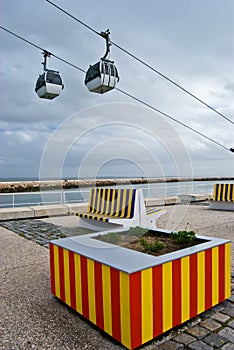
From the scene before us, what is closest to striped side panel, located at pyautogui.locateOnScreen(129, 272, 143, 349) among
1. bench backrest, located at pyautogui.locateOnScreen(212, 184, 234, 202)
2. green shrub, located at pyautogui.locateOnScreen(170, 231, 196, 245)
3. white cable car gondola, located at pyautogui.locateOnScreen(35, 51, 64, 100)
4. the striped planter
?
the striped planter

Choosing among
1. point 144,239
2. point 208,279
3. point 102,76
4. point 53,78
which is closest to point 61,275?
point 144,239

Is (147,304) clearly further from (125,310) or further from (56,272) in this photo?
(56,272)

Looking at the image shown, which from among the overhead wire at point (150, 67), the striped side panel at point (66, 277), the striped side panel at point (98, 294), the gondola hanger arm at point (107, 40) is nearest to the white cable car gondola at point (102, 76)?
the gondola hanger arm at point (107, 40)

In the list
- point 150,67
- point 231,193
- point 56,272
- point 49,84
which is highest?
point 150,67

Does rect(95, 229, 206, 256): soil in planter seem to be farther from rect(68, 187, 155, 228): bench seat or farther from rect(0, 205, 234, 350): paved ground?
rect(68, 187, 155, 228): bench seat

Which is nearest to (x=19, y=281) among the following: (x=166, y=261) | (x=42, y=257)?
(x=42, y=257)

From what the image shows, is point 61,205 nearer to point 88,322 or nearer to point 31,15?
point 31,15
